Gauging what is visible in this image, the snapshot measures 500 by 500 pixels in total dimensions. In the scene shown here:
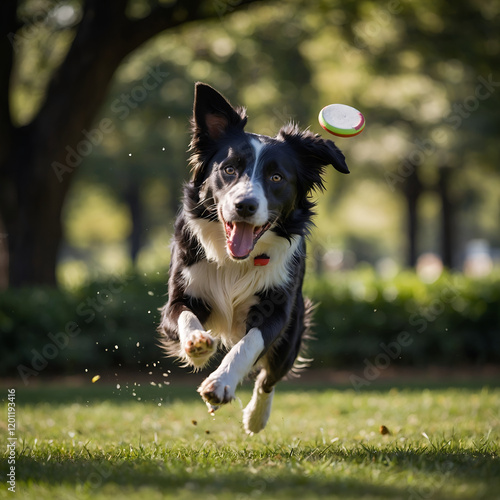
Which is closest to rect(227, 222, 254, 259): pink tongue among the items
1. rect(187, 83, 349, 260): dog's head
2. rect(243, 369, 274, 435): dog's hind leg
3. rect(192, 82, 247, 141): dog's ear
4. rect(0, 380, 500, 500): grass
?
rect(187, 83, 349, 260): dog's head

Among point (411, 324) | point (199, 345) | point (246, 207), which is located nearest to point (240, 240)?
point (246, 207)

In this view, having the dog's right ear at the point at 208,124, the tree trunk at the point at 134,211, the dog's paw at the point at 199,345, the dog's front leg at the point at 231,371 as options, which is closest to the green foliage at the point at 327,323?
the dog's right ear at the point at 208,124

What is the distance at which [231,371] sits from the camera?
429 cm

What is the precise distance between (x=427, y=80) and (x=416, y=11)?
9.67 metres

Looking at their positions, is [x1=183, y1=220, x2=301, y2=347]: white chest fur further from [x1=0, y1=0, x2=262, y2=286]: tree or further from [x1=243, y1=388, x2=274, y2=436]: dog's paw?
[x1=0, y1=0, x2=262, y2=286]: tree

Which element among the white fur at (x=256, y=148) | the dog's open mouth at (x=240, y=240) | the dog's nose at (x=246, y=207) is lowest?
the dog's open mouth at (x=240, y=240)

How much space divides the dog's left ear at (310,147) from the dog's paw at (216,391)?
191 centimetres

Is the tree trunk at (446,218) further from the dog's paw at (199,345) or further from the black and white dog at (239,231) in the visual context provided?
the dog's paw at (199,345)

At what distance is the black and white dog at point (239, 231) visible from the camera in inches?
182

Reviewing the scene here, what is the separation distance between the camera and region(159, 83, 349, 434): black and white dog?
15.2 ft

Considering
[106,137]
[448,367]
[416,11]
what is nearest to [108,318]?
[448,367]

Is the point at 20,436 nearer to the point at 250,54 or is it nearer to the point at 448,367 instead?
the point at 448,367

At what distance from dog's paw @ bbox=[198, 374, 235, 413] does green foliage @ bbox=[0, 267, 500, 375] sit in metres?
5.66

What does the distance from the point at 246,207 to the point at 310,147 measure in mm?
1040
